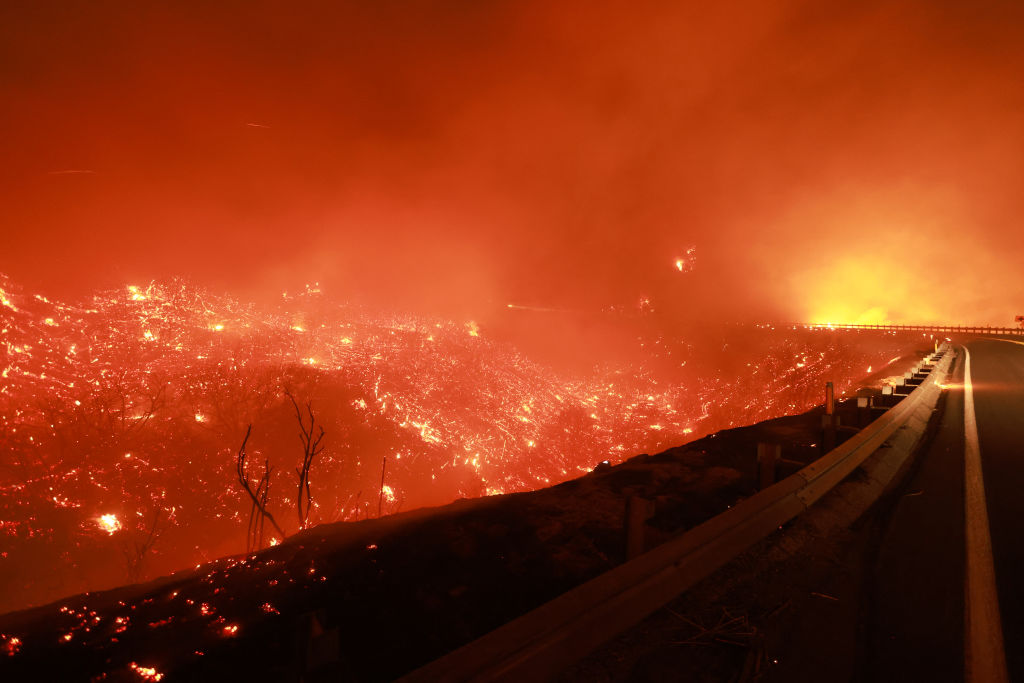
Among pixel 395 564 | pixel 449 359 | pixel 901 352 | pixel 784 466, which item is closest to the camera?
pixel 395 564

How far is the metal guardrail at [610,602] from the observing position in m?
1.81

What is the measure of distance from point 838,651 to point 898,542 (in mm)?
2148

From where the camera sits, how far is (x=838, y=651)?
8.07 feet

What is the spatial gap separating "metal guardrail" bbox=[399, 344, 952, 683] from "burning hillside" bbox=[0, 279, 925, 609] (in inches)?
330

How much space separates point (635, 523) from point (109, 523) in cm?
3061

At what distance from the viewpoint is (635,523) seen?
120 inches

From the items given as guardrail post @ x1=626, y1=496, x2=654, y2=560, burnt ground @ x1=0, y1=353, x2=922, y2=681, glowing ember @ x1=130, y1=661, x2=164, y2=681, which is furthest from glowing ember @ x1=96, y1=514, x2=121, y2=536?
guardrail post @ x1=626, y1=496, x2=654, y2=560

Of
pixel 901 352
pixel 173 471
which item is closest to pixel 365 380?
pixel 173 471

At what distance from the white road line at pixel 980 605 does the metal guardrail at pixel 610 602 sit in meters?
1.14

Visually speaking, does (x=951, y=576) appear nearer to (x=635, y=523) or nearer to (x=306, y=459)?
(x=635, y=523)

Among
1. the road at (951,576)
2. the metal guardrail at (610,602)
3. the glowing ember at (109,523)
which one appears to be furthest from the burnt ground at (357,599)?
the glowing ember at (109,523)

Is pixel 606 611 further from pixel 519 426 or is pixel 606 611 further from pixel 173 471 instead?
pixel 519 426

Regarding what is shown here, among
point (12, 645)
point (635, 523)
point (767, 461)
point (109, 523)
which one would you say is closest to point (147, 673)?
point (12, 645)

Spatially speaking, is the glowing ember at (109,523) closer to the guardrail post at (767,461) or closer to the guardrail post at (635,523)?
the guardrail post at (635,523)
